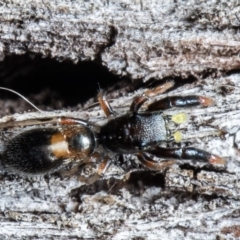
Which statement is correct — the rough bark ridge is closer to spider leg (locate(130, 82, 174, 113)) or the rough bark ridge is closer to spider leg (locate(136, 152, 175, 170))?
spider leg (locate(130, 82, 174, 113))

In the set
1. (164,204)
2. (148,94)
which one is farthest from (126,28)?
(164,204)

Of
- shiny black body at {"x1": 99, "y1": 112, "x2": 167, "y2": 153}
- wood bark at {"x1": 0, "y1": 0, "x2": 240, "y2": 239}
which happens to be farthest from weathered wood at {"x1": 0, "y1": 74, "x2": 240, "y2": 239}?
shiny black body at {"x1": 99, "y1": 112, "x2": 167, "y2": 153}

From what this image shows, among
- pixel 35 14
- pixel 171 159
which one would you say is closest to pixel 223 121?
pixel 171 159

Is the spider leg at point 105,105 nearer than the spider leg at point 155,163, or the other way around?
the spider leg at point 155,163

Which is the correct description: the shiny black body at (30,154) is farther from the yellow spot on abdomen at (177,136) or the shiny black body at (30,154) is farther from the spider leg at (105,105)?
the yellow spot on abdomen at (177,136)

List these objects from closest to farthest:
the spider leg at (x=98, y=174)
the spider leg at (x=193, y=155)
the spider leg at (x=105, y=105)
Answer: the spider leg at (x=193, y=155) → the spider leg at (x=98, y=174) → the spider leg at (x=105, y=105)

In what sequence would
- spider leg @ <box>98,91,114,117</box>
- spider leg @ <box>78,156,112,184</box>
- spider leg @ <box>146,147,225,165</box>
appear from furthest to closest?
spider leg @ <box>98,91,114,117</box> < spider leg @ <box>78,156,112,184</box> < spider leg @ <box>146,147,225,165</box>

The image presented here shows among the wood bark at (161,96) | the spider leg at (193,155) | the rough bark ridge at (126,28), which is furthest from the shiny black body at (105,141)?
the rough bark ridge at (126,28)

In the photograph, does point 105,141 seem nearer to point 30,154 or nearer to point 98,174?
point 98,174

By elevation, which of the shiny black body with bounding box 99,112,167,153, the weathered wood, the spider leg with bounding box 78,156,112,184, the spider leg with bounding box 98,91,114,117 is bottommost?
the weathered wood
